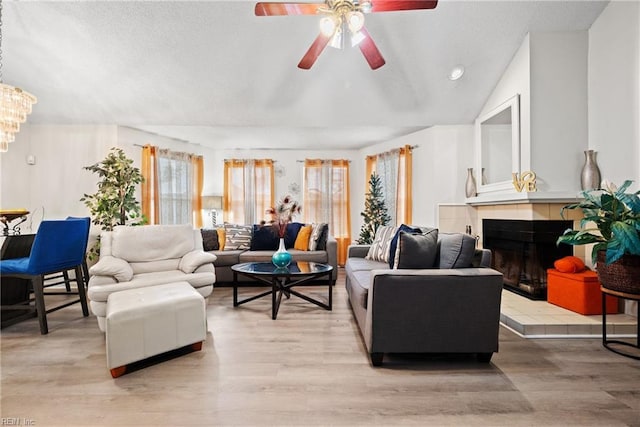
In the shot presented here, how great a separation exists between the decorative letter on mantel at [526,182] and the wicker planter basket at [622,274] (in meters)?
1.13

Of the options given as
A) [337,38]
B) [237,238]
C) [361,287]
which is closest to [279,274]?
[361,287]

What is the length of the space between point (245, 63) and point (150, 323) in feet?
9.73

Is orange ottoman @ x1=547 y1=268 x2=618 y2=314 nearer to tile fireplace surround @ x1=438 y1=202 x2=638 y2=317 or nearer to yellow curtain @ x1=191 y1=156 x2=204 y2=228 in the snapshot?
tile fireplace surround @ x1=438 y1=202 x2=638 y2=317

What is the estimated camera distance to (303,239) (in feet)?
16.6

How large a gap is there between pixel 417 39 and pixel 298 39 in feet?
4.23

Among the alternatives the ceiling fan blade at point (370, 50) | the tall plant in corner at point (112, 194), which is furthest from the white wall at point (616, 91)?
the tall plant in corner at point (112, 194)

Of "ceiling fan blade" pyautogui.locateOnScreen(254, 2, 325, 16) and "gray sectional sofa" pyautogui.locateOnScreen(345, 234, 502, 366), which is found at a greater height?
"ceiling fan blade" pyautogui.locateOnScreen(254, 2, 325, 16)

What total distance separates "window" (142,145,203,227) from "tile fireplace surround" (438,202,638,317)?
14.4 ft

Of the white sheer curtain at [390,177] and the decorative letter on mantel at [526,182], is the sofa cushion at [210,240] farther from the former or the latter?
the decorative letter on mantel at [526,182]

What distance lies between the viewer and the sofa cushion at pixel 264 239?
5.05 metres

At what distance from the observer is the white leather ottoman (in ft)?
6.82

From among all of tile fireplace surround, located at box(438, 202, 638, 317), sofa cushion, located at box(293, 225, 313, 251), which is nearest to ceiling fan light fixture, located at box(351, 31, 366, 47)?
tile fireplace surround, located at box(438, 202, 638, 317)

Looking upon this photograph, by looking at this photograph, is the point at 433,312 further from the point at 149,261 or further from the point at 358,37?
the point at 149,261

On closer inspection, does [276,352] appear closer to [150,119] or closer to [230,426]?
[230,426]
